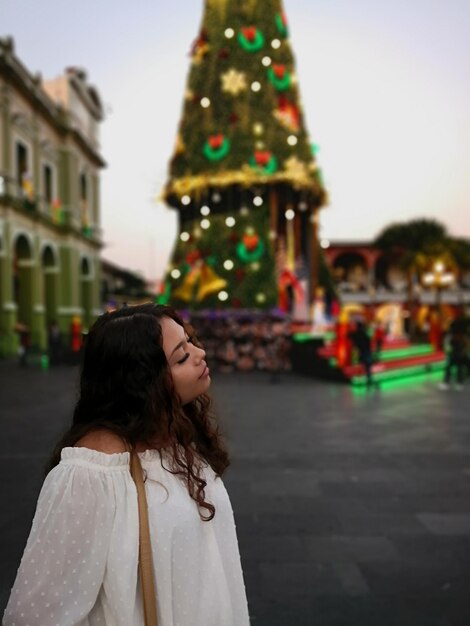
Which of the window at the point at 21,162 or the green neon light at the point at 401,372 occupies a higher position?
the window at the point at 21,162

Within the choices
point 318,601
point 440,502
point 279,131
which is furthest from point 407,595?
point 279,131

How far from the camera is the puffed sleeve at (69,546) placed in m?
1.27

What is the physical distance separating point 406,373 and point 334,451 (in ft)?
35.2

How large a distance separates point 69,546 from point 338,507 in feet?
12.3

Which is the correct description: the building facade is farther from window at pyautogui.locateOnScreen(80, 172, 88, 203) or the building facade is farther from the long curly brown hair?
the long curly brown hair

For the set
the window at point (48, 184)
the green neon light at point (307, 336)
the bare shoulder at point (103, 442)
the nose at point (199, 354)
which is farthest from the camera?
the window at point (48, 184)

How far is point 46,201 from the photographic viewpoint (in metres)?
31.2

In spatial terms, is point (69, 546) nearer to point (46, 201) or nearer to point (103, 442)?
point (103, 442)

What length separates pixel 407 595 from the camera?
321 centimetres

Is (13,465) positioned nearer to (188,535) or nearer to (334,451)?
(334,451)

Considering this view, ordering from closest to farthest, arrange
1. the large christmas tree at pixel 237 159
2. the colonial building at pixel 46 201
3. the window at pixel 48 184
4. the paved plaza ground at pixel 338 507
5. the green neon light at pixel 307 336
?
the paved plaza ground at pixel 338 507 → the green neon light at pixel 307 336 → the large christmas tree at pixel 237 159 → the colonial building at pixel 46 201 → the window at pixel 48 184

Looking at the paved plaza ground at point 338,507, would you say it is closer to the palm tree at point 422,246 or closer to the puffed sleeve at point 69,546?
the puffed sleeve at point 69,546

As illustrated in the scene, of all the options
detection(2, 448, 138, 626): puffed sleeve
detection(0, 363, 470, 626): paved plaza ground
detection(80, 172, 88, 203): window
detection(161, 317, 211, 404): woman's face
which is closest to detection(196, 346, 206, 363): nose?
detection(161, 317, 211, 404): woman's face

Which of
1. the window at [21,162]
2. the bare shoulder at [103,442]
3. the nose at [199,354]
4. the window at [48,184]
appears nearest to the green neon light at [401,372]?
the nose at [199,354]
